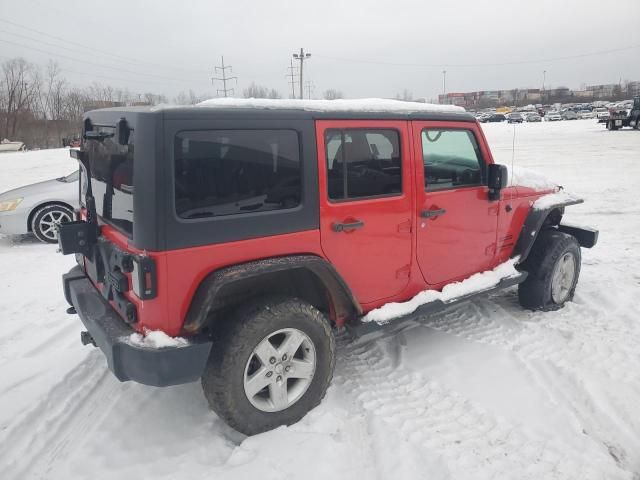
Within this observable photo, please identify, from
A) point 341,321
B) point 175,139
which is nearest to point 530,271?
point 341,321

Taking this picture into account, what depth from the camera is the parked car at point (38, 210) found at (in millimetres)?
7074

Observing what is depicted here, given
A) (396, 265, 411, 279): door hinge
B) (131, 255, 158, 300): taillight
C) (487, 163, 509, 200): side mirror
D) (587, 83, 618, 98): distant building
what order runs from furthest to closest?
(587, 83, 618, 98): distant building, (487, 163, 509, 200): side mirror, (396, 265, 411, 279): door hinge, (131, 255, 158, 300): taillight

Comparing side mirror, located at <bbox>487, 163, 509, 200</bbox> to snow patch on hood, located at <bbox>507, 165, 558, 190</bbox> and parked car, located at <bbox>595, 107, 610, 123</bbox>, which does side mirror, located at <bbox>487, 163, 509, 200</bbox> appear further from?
parked car, located at <bbox>595, 107, 610, 123</bbox>

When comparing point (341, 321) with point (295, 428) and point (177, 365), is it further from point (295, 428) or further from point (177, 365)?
point (177, 365)

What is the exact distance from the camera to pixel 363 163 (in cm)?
311

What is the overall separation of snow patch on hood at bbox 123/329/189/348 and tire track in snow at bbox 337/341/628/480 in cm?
132

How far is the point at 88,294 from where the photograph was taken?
3.13 metres

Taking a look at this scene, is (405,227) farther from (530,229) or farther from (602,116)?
(602,116)

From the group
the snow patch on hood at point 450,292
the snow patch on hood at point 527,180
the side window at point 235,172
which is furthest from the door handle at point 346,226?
the snow patch on hood at point 527,180

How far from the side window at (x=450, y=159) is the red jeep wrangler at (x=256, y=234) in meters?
0.02

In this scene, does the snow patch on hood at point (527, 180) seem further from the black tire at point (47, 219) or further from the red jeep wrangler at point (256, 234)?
the black tire at point (47, 219)

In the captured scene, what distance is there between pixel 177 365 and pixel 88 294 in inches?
43.3

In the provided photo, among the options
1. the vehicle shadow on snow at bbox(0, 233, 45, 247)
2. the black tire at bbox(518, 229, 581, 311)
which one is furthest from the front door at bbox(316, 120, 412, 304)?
the vehicle shadow on snow at bbox(0, 233, 45, 247)

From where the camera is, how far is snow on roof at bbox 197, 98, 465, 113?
106 inches
